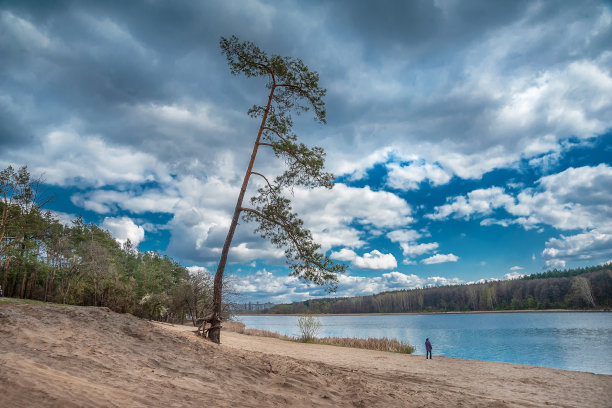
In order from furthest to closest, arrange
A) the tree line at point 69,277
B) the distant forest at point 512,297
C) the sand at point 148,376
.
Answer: the distant forest at point 512,297
the tree line at point 69,277
the sand at point 148,376

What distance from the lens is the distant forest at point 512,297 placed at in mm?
107125

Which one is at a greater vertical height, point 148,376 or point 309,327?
point 148,376

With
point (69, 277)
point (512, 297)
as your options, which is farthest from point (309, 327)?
point (512, 297)

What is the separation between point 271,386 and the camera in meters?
7.88

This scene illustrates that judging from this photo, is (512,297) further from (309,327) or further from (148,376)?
(148,376)

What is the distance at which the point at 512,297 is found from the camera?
442 feet

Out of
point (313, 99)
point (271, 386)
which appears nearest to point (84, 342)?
point (271, 386)

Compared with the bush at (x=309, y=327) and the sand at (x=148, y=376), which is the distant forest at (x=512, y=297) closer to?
the bush at (x=309, y=327)

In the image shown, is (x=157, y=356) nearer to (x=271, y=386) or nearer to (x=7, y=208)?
(x=271, y=386)

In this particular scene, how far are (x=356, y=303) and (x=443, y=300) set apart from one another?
46.5m

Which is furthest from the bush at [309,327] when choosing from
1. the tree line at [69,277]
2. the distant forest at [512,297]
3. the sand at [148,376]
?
the distant forest at [512,297]

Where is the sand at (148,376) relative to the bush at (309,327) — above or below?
above

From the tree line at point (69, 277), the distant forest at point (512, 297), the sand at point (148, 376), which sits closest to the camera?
the sand at point (148, 376)

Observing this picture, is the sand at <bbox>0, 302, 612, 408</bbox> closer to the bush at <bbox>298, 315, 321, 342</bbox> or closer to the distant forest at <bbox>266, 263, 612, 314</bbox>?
the bush at <bbox>298, 315, 321, 342</bbox>
